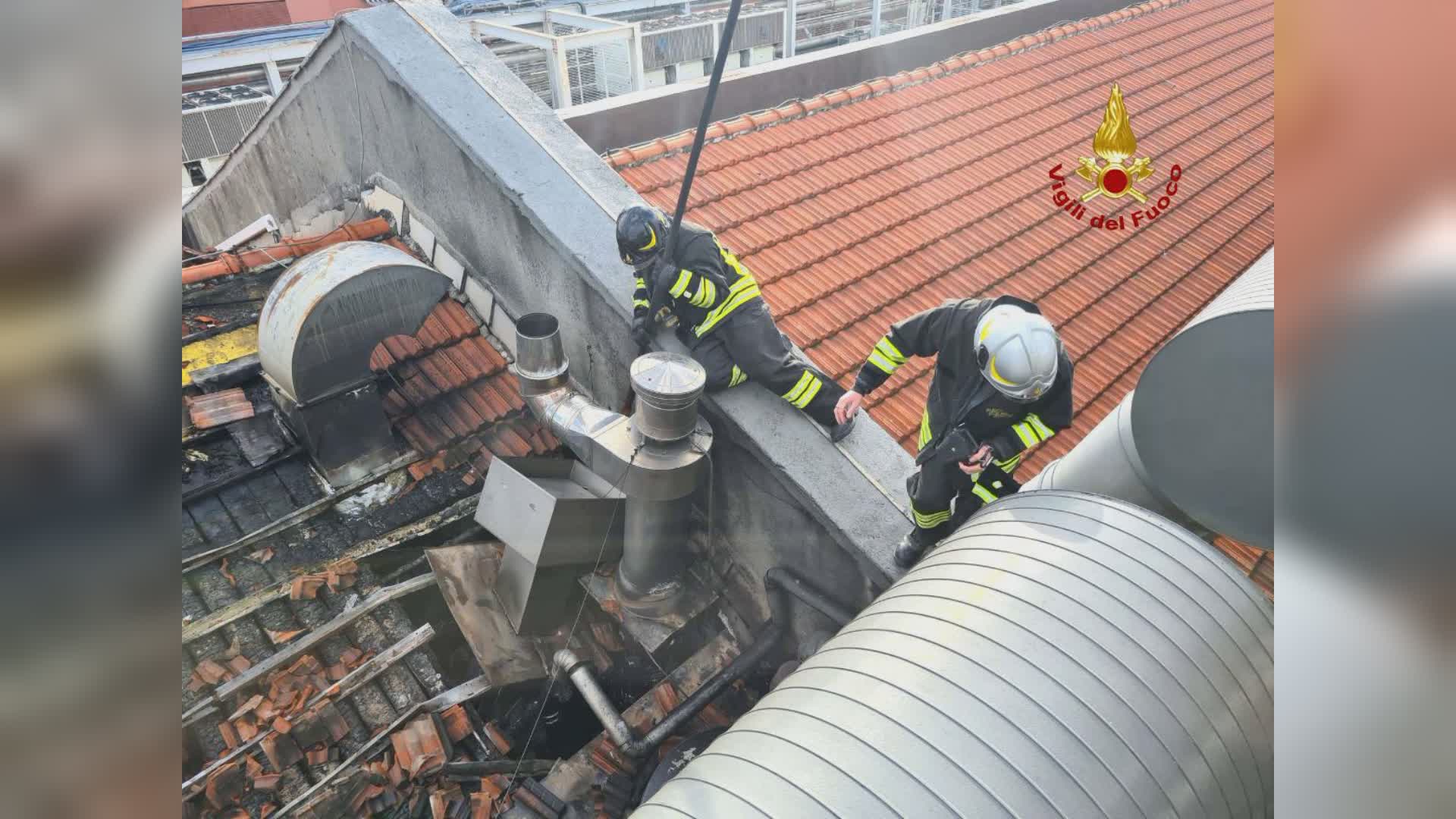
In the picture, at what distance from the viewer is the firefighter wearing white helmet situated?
12.1ft

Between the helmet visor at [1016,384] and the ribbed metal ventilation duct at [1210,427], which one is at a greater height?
the ribbed metal ventilation duct at [1210,427]

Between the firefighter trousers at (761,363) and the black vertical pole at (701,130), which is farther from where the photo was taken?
the firefighter trousers at (761,363)

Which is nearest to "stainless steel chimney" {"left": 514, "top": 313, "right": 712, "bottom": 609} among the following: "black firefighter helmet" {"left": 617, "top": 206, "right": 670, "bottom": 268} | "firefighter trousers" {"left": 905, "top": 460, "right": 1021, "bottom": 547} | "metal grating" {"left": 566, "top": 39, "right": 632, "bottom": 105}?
"black firefighter helmet" {"left": 617, "top": 206, "right": 670, "bottom": 268}

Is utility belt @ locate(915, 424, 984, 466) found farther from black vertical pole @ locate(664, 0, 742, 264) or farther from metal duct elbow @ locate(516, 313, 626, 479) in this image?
black vertical pole @ locate(664, 0, 742, 264)

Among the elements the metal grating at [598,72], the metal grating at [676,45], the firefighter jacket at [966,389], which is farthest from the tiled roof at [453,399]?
the metal grating at [676,45]

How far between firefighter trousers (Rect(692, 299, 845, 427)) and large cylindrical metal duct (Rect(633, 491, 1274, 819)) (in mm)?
1897

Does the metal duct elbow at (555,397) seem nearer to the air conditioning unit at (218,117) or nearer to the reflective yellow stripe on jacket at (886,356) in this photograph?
the reflective yellow stripe on jacket at (886,356)

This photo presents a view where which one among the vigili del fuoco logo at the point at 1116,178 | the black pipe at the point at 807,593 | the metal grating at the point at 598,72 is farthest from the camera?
the metal grating at the point at 598,72

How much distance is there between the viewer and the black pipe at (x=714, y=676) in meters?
4.16

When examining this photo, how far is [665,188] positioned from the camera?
598 centimetres

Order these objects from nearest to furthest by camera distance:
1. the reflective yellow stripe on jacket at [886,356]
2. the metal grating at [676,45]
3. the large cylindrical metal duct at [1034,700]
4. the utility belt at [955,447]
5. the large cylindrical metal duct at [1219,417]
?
the large cylindrical metal duct at [1034,700] → the large cylindrical metal duct at [1219,417] → the utility belt at [955,447] → the reflective yellow stripe on jacket at [886,356] → the metal grating at [676,45]

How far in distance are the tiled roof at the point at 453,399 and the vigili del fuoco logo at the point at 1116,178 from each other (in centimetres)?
479
